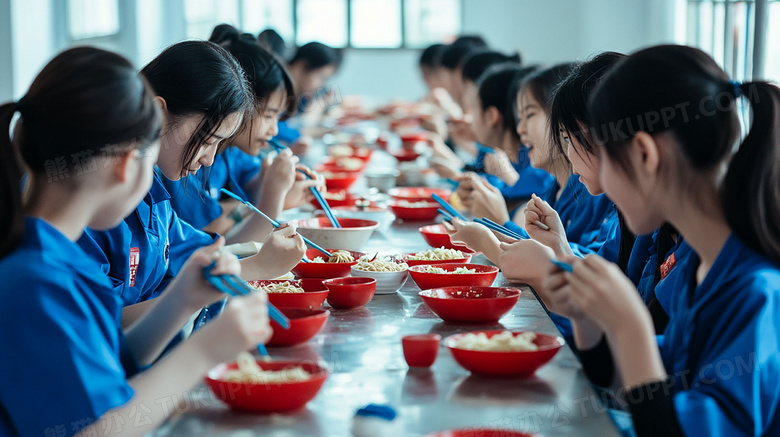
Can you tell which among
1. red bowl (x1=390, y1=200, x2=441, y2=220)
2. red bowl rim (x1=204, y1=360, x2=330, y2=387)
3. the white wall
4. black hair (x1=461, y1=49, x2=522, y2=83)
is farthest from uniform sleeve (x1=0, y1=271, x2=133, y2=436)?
black hair (x1=461, y1=49, x2=522, y2=83)

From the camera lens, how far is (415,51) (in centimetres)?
1012

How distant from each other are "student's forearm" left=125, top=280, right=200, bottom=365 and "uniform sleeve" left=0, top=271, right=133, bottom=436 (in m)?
0.26

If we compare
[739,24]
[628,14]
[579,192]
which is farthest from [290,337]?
[628,14]

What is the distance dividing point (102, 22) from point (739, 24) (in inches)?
189

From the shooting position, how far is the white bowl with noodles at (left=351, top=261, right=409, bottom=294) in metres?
1.56

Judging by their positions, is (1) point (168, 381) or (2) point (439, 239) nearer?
(1) point (168, 381)

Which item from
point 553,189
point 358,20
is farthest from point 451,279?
point 358,20

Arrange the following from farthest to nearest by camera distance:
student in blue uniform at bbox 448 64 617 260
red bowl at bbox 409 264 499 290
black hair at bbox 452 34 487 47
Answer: black hair at bbox 452 34 487 47 < student in blue uniform at bbox 448 64 617 260 < red bowl at bbox 409 264 499 290

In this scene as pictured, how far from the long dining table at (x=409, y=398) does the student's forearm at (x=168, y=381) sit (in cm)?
1

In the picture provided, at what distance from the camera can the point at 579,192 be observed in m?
2.13

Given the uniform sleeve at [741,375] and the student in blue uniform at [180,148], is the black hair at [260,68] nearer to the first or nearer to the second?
the student in blue uniform at [180,148]

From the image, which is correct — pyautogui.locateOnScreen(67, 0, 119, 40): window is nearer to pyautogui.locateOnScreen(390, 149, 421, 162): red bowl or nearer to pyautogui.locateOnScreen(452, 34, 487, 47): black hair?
pyautogui.locateOnScreen(452, 34, 487, 47): black hair

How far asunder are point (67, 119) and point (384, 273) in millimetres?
741

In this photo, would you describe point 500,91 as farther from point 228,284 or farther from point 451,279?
point 228,284
